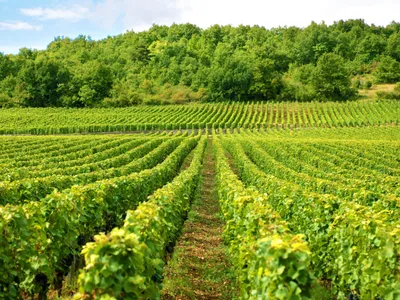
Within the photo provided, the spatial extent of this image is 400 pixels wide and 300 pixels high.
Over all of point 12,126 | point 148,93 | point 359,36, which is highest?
point 359,36

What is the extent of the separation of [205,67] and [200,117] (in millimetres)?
45930

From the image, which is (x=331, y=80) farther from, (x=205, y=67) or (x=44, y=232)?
(x=44, y=232)

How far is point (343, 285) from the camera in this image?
22.0 ft

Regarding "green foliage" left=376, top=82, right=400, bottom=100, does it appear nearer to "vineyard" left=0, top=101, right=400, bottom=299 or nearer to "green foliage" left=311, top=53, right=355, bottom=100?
"green foliage" left=311, top=53, right=355, bottom=100

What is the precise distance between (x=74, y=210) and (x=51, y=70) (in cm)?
9830

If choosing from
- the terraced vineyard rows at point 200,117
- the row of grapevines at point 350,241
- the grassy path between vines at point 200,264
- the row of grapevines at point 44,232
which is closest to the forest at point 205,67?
the terraced vineyard rows at point 200,117

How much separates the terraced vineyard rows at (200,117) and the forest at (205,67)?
12369 mm

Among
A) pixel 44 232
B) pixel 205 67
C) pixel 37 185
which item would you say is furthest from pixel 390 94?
pixel 44 232

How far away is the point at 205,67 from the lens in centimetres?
11575

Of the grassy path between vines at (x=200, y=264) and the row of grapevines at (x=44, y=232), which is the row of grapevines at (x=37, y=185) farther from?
the grassy path between vines at (x=200, y=264)

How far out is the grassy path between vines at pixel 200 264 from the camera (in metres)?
7.84

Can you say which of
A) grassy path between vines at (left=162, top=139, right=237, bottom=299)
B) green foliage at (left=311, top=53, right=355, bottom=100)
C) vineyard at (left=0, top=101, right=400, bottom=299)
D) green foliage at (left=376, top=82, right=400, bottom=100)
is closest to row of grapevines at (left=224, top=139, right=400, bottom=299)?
vineyard at (left=0, top=101, right=400, bottom=299)

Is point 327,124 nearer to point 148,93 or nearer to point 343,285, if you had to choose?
point 148,93

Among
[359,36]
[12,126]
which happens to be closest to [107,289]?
[12,126]
